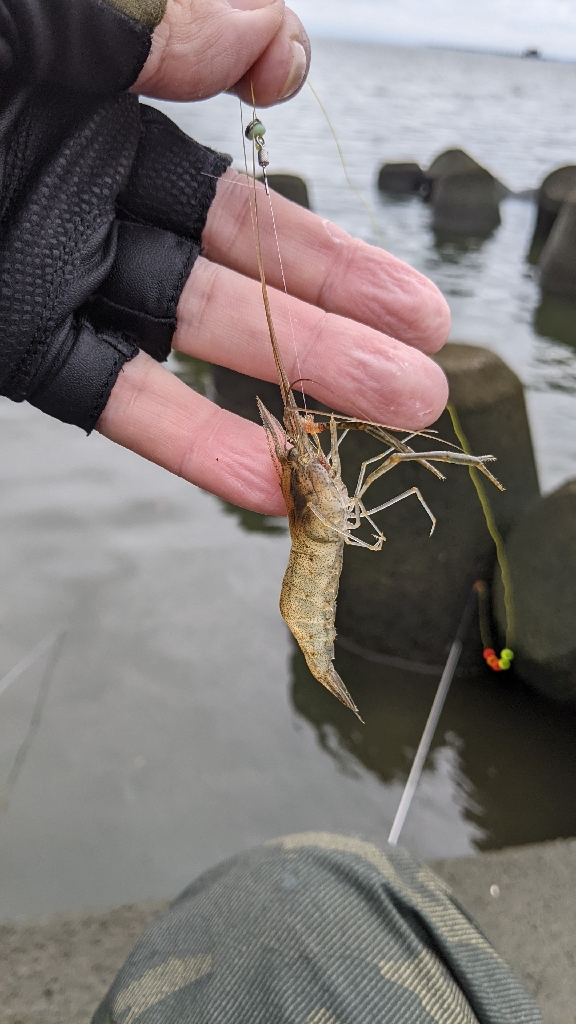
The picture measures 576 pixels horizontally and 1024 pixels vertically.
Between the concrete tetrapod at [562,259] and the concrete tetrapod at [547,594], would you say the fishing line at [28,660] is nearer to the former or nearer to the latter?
the concrete tetrapod at [547,594]

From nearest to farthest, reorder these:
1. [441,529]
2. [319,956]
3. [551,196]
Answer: [319,956], [441,529], [551,196]

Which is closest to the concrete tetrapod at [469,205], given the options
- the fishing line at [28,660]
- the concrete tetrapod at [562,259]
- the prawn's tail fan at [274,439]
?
the concrete tetrapod at [562,259]

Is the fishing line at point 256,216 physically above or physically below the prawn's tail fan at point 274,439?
above

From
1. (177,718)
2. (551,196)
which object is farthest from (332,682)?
(551,196)

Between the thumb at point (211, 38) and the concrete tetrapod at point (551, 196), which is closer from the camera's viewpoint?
the thumb at point (211, 38)

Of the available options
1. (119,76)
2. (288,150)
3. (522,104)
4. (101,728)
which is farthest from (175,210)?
(522,104)

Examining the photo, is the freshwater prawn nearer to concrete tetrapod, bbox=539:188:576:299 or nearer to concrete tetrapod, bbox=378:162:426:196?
concrete tetrapod, bbox=539:188:576:299

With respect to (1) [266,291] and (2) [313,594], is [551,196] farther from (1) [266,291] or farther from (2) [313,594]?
(2) [313,594]

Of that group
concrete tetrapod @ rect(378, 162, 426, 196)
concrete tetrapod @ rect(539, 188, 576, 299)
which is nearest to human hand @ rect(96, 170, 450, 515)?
concrete tetrapod @ rect(539, 188, 576, 299)
